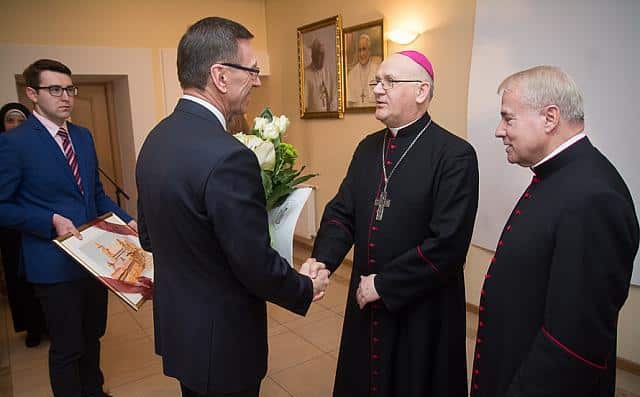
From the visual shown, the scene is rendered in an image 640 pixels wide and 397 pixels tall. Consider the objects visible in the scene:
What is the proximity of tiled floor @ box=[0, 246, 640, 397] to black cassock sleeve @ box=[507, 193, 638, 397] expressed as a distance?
1.74 m

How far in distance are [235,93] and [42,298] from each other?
4.89 ft

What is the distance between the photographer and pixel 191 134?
3.98ft

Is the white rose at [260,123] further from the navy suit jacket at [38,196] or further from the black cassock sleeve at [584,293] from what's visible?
the navy suit jacket at [38,196]

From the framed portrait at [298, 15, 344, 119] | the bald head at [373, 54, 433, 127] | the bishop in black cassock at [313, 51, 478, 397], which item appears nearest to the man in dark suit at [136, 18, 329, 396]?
the bishop in black cassock at [313, 51, 478, 397]

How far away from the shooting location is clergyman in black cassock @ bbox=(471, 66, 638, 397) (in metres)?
1.09

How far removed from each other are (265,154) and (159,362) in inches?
86.7

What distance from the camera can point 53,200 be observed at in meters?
2.06

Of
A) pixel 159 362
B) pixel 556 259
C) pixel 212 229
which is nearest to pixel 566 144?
pixel 556 259

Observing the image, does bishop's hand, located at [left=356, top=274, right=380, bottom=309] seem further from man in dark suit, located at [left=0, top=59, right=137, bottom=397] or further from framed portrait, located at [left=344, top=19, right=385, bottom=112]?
framed portrait, located at [left=344, top=19, right=385, bottom=112]

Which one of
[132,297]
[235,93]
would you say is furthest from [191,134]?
[132,297]

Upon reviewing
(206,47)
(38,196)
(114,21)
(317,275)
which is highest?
(114,21)

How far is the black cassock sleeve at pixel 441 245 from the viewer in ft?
5.59

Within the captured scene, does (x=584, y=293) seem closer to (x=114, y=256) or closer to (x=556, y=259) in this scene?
(x=556, y=259)

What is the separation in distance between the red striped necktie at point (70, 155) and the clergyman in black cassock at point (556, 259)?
5.87 feet
